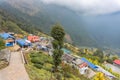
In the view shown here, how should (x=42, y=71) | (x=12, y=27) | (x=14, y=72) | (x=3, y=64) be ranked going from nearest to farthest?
(x=14, y=72) < (x=3, y=64) < (x=42, y=71) < (x=12, y=27)

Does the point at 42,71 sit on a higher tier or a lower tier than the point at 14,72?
lower

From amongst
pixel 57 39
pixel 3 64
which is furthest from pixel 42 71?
pixel 3 64

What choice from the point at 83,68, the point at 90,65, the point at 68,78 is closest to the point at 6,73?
the point at 68,78

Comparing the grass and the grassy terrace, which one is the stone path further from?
the grassy terrace

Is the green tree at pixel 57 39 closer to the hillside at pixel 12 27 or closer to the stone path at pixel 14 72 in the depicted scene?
the stone path at pixel 14 72

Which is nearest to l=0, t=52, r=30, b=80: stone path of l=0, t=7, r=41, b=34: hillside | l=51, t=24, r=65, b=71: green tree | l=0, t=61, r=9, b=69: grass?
l=0, t=61, r=9, b=69: grass

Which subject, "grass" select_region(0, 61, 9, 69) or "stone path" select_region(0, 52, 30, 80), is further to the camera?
"grass" select_region(0, 61, 9, 69)

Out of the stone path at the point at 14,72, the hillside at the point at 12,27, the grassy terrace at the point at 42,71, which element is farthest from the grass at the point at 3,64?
the hillside at the point at 12,27

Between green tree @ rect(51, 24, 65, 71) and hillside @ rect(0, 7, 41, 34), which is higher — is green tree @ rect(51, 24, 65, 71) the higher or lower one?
the lower one

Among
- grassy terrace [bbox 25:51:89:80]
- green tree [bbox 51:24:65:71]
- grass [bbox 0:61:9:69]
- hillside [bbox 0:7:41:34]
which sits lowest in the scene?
grassy terrace [bbox 25:51:89:80]

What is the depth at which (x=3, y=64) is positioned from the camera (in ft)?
130

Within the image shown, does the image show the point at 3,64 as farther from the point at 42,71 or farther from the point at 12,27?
the point at 12,27

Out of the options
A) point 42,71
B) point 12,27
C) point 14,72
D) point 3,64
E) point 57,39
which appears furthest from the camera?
point 12,27

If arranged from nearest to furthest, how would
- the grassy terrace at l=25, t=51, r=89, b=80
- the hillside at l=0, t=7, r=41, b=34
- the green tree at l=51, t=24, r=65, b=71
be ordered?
the grassy terrace at l=25, t=51, r=89, b=80 → the green tree at l=51, t=24, r=65, b=71 → the hillside at l=0, t=7, r=41, b=34
